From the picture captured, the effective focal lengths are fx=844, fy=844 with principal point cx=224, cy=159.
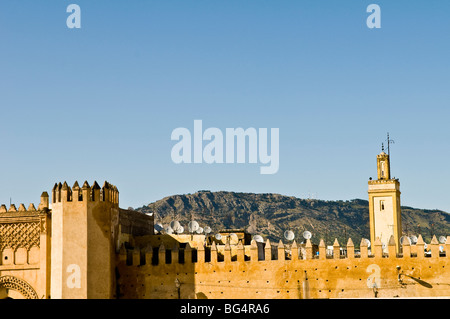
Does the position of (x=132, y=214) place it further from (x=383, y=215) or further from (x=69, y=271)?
(x=383, y=215)

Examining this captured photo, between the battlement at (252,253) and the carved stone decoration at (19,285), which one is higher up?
the battlement at (252,253)

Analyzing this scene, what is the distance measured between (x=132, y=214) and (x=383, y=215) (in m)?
23.4

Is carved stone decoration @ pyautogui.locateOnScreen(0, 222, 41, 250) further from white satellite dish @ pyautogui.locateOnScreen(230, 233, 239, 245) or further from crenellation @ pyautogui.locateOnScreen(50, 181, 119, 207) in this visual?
white satellite dish @ pyautogui.locateOnScreen(230, 233, 239, 245)

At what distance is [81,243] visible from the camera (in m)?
38.9

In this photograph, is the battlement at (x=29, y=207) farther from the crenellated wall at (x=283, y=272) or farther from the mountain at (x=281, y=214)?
the mountain at (x=281, y=214)

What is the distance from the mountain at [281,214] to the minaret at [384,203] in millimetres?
83597

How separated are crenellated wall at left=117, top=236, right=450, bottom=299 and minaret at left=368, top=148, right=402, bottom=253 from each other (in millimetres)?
20155

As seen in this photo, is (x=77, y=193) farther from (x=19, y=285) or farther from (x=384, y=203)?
(x=384, y=203)

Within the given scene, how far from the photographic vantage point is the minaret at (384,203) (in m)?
60.5

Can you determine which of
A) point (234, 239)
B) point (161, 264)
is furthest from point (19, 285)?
point (234, 239)

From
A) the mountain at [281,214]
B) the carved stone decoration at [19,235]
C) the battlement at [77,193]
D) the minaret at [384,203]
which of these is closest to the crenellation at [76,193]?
the battlement at [77,193]

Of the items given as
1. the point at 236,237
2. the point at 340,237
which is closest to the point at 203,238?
the point at 236,237

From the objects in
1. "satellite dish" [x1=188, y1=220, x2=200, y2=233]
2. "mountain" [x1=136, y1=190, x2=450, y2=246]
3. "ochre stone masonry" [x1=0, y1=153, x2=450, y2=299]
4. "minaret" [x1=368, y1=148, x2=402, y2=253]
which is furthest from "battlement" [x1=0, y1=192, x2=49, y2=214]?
"mountain" [x1=136, y1=190, x2=450, y2=246]

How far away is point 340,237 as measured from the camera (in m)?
144
